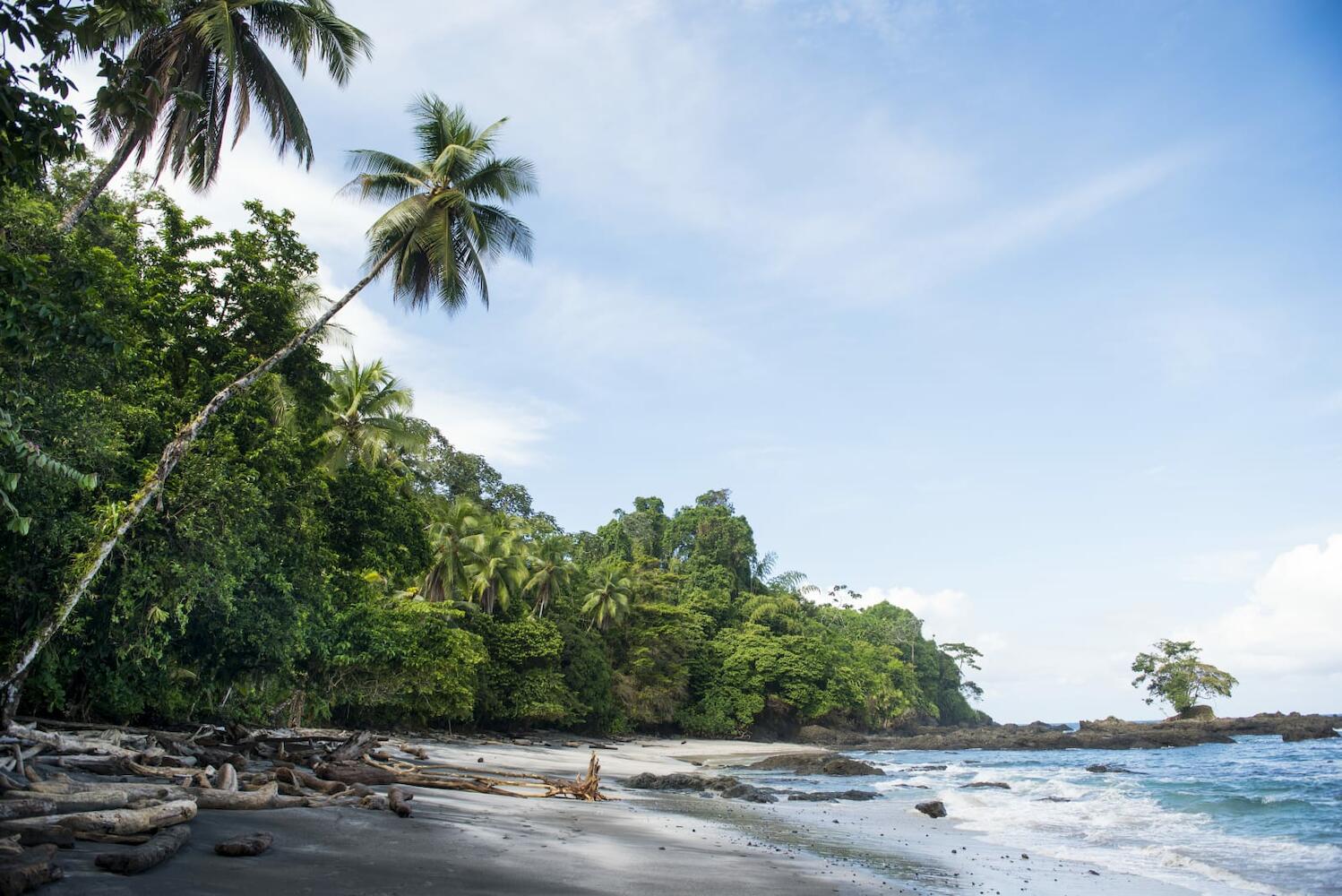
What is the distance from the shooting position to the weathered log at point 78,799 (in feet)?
20.0

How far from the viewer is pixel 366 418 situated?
22078 mm

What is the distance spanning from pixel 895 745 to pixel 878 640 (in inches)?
1034

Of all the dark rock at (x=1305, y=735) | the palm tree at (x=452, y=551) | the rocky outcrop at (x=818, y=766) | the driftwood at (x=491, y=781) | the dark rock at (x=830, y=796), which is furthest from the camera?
the dark rock at (x=1305, y=735)

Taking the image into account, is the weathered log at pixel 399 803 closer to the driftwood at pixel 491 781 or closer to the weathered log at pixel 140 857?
the driftwood at pixel 491 781

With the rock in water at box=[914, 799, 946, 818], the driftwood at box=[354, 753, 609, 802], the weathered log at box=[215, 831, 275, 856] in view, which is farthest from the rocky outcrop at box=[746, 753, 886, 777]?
the weathered log at box=[215, 831, 275, 856]

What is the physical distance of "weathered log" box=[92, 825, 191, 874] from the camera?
15.9ft

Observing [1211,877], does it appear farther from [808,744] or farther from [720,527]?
[720,527]

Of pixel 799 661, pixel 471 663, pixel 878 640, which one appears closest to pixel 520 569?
pixel 471 663

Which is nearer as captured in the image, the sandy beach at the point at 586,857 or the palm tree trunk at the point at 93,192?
the sandy beach at the point at 586,857

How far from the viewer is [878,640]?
257 ft

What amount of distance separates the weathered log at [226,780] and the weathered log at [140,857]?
2.91 m

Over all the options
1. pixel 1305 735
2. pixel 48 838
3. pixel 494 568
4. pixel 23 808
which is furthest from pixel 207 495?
pixel 1305 735

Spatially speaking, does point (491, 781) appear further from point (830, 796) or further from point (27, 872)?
point (27, 872)

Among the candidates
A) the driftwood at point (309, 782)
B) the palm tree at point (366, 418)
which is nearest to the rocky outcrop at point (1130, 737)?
the palm tree at point (366, 418)
